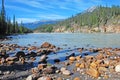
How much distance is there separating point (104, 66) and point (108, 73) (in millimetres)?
2409

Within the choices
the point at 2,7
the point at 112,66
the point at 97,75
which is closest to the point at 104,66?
the point at 112,66

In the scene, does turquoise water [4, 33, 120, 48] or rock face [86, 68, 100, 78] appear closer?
rock face [86, 68, 100, 78]

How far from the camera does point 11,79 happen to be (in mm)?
17344

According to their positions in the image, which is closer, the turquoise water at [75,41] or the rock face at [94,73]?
the rock face at [94,73]

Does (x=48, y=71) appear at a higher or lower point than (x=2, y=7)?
lower

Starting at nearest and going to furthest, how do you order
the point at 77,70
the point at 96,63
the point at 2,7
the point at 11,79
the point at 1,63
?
the point at 11,79 → the point at 77,70 → the point at 96,63 → the point at 1,63 → the point at 2,7

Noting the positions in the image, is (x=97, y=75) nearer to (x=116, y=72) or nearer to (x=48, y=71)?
(x=116, y=72)

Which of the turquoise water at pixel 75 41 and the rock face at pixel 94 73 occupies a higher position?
the rock face at pixel 94 73

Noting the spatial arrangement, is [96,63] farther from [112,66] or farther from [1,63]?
[1,63]

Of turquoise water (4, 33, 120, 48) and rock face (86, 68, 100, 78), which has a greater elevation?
rock face (86, 68, 100, 78)

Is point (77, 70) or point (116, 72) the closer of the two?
point (116, 72)

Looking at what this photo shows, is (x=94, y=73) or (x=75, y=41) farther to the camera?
(x=75, y=41)

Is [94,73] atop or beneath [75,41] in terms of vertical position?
atop

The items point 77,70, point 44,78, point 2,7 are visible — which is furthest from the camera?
point 2,7
